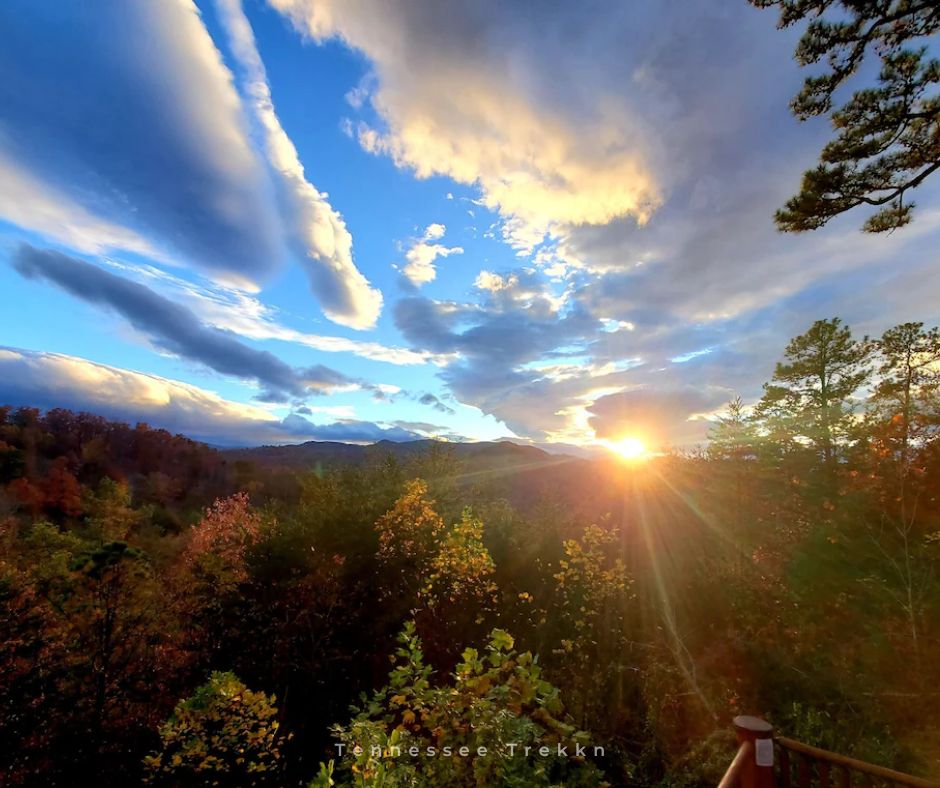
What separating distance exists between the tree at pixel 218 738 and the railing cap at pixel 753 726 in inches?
268

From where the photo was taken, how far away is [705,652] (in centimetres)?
849

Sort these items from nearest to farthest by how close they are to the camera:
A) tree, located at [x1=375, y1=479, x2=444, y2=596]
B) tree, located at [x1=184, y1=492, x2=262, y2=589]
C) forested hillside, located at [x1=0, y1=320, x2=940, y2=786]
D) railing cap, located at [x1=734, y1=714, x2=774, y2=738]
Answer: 1. railing cap, located at [x1=734, y1=714, x2=774, y2=738]
2. forested hillside, located at [x1=0, y1=320, x2=940, y2=786]
3. tree, located at [x1=375, y1=479, x2=444, y2=596]
4. tree, located at [x1=184, y1=492, x2=262, y2=589]

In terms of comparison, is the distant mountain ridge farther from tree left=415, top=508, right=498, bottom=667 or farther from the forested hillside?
tree left=415, top=508, right=498, bottom=667

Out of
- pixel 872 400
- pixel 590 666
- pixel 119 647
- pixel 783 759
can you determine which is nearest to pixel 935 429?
pixel 872 400

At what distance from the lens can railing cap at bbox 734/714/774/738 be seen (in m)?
2.45

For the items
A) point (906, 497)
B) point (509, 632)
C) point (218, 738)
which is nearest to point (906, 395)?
point (906, 497)

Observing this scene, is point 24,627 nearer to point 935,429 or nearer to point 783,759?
point 783,759

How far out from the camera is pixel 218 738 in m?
6.82

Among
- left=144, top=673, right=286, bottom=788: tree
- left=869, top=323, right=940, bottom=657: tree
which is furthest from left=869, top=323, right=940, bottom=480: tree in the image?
left=144, top=673, right=286, bottom=788: tree

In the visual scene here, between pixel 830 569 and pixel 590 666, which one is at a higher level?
pixel 830 569

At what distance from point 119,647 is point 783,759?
1087cm

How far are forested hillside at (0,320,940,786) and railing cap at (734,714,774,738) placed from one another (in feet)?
3.09

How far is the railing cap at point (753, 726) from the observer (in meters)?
2.45

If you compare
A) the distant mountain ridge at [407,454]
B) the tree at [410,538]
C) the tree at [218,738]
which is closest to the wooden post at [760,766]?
the tree at [218,738]
